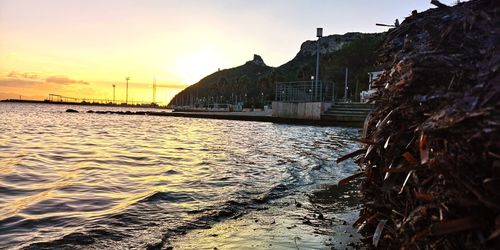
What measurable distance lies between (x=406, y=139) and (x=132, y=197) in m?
6.15

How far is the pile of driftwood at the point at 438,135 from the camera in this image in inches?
73.1

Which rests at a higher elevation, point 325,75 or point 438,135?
point 325,75

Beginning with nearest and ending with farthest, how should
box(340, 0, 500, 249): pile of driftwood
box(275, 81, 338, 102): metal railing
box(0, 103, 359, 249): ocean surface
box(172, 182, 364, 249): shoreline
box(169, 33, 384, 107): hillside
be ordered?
box(340, 0, 500, 249): pile of driftwood, box(172, 182, 364, 249): shoreline, box(0, 103, 359, 249): ocean surface, box(275, 81, 338, 102): metal railing, box(169, 33, 384, 107): hillside

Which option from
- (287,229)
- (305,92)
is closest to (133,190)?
(287,229)

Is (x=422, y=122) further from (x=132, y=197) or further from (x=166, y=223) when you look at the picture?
(x=132, y=197)

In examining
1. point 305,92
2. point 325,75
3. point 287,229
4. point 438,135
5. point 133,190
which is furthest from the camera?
point 325,75

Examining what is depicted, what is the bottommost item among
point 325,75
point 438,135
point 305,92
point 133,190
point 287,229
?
point 133,190

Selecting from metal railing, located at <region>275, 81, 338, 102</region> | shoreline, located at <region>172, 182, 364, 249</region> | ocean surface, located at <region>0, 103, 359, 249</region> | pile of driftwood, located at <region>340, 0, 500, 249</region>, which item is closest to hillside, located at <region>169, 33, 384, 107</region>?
metal railing, located at <region>275, 81, 338, 102</region>

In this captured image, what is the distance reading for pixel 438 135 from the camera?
2.02 meters

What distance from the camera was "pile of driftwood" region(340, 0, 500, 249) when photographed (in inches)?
73.1

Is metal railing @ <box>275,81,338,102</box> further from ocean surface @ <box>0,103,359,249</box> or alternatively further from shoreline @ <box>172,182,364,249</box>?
shoreline @ <box>172,182,364,249</box>

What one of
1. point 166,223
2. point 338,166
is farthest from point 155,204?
point 338,166

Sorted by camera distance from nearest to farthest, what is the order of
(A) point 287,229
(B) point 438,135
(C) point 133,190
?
(B) point 438,135 → (A) point 287,229 → (C) point 133,190

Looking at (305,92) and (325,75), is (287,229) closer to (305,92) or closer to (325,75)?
(305,92)
